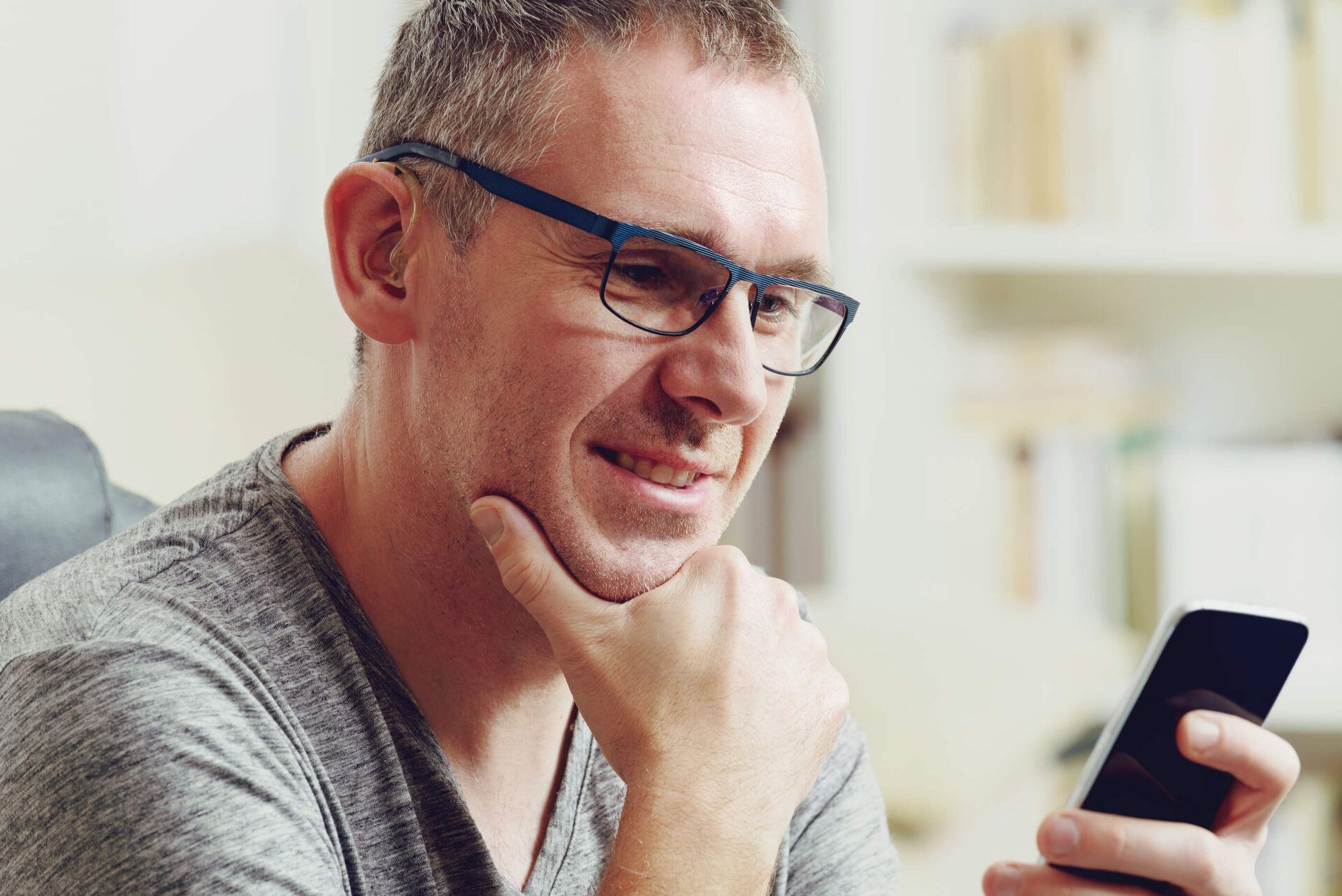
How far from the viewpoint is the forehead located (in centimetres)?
87

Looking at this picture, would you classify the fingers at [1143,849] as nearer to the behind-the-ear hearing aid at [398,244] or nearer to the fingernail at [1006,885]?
the fingernail at [1006,885]

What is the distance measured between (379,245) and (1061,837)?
0.72m

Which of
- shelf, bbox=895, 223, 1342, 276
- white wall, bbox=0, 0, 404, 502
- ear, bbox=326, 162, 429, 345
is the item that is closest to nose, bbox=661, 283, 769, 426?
ear, bbox=326, 162, 429, 345

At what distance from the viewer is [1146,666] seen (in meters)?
0.92

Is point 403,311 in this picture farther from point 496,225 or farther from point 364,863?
point 364,863

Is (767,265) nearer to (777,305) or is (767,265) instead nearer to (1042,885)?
(777,305)

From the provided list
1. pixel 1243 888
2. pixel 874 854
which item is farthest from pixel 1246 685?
pixel 874 854

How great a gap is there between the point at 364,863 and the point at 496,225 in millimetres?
466

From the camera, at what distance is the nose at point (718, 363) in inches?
34.6

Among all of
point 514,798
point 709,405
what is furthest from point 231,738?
point 709,405

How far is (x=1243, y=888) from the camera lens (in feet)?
3.11

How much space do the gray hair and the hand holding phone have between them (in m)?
0.56

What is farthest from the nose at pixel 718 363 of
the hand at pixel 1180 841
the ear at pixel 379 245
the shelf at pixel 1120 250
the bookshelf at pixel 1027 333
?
the shelf at pixel 1120 250

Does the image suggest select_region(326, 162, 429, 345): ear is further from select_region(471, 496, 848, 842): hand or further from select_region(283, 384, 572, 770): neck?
select_region(471, 496, 848, 842): hand
